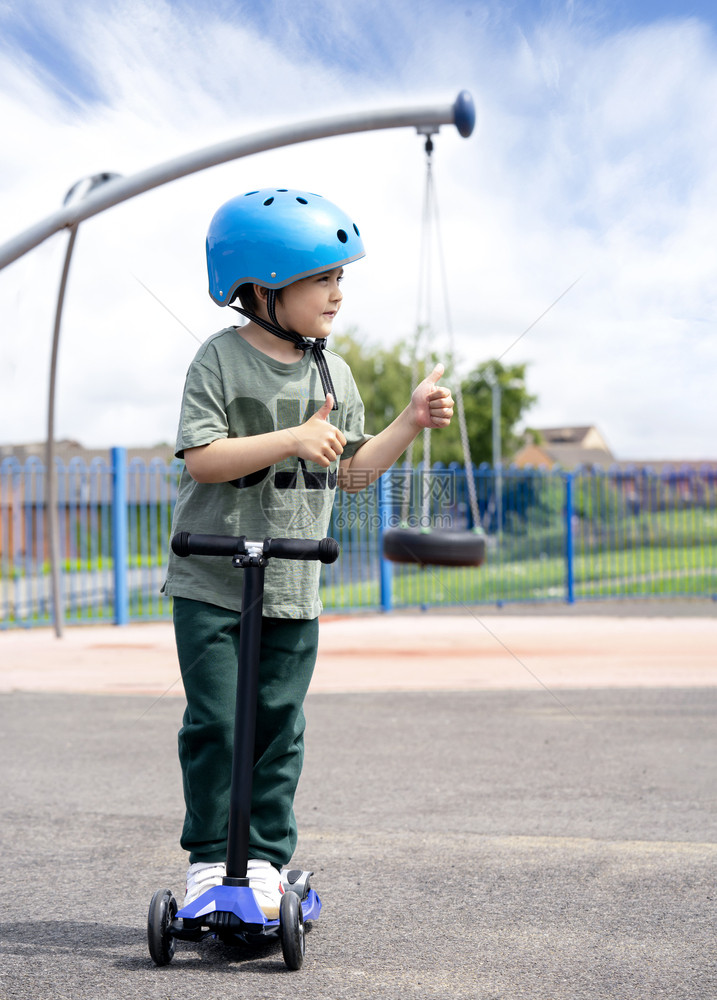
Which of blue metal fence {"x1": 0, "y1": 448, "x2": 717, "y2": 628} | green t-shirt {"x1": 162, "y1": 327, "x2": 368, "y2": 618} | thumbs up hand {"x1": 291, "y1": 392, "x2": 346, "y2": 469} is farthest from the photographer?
blue metal fence {"x1": 0, "y1": 448, "x2": 717, "y2": 628}

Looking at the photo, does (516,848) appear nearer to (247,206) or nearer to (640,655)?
(247,206)

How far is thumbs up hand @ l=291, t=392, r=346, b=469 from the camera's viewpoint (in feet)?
7.20

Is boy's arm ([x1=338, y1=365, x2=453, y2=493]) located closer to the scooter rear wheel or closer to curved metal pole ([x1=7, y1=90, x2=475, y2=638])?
the scooter rear wheel

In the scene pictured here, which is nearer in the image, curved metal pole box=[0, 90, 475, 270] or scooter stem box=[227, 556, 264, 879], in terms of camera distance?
scooter stem box=[227, 556, 264, 879]

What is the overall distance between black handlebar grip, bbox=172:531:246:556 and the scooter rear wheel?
74 cm

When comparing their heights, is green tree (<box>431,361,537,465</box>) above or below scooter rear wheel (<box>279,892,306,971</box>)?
above

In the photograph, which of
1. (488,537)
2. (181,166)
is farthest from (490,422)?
(181,166)

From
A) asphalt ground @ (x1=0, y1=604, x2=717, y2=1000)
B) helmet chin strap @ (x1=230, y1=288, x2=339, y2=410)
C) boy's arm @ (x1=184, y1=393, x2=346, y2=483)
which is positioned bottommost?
asphalt ground @ (x1=0, y1=604, x2=717, y2=1000)

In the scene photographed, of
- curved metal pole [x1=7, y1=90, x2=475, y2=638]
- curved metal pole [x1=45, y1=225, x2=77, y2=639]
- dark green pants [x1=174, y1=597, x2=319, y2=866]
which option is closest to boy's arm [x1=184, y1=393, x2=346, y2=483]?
dark green pants [x1=174, y1=597, x2=319, y2=866]

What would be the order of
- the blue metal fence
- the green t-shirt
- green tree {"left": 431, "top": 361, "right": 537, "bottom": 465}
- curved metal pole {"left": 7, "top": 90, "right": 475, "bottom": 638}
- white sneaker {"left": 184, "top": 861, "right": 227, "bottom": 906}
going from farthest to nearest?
green tree {"left": 431, "top": 361, "right": 537, "bottom": 465} → the blue metal fence → curved metal pole {"left": 7, "top": 90, "right": 475, "bottom": 638} → the green t-shirt → white sneaker {"left": 184, "top": 861, "right": 227, "bottom": 906}

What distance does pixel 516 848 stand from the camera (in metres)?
3.26

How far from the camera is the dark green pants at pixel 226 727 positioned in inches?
94.3

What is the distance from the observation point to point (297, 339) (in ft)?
8.11

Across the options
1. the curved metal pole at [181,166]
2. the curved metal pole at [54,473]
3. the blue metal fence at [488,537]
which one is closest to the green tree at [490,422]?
the blue metal fence at [488,537]
